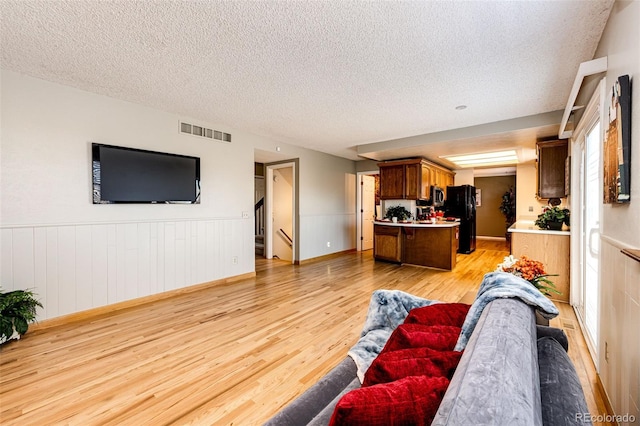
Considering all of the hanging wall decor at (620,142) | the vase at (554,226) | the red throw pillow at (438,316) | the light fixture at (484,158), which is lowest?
the red throw pillow at (438,316)

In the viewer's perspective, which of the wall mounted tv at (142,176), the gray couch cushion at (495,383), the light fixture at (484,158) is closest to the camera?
the gray couch cushion at (495,383)

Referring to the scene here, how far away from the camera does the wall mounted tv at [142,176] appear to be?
10.6ft

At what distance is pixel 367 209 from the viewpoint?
26.3 feet

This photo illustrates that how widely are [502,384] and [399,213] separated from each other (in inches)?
227

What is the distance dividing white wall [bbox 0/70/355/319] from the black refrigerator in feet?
17.3

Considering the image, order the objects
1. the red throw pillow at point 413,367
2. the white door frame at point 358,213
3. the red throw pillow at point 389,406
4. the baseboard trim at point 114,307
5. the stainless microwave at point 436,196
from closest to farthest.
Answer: the red throw pillow at point 389,406 < the red throw pillow at point 413,367 < the baseboard trim at point 114,307 < the stainless microwave at point 436,196 < the white door frame at point 358,213

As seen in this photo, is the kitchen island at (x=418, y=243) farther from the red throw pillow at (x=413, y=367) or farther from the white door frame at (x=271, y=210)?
the red throw pillow at (x=413, y=367)

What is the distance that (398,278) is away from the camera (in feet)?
15.8

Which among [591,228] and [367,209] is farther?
[367,209]

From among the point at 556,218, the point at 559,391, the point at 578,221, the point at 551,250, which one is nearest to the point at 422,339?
the point at 559,391

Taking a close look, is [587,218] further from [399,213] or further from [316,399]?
[399,213]

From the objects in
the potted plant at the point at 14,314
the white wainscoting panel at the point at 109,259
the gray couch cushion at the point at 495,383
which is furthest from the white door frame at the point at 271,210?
the gray couch cushion at the point at 495,383

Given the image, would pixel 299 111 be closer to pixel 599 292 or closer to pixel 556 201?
pixel 599 292

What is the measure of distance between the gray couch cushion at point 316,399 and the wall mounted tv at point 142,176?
10.9 ft
